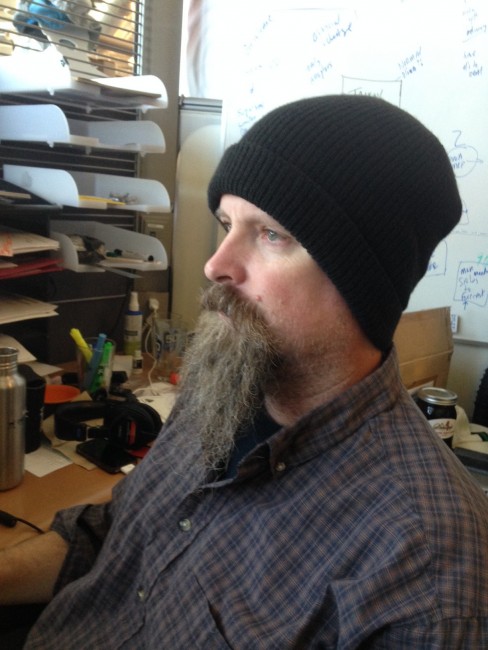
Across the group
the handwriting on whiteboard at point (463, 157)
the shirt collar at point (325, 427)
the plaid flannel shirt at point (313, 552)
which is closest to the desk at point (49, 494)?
the plaid flannel shirt at point (313, 552)

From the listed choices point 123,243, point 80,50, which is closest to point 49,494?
point 123,243

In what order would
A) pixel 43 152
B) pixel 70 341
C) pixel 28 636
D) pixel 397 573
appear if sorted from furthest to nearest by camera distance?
pixel 70 341, pixel 43 152, pixel 28 636, pixel 397 573

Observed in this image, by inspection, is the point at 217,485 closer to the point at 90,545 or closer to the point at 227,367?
the point at 227,367

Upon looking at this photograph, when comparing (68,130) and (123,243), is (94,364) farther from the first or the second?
(68,130)

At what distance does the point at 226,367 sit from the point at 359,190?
30 centimetres

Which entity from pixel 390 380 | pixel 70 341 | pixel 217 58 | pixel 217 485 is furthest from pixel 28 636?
pixel 217 58

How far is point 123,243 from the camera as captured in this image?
66.4 inches

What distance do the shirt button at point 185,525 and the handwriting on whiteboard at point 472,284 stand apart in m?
1.25

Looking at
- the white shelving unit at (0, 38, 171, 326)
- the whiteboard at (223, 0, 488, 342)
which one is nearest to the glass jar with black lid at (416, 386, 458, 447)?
the whiteboard at (223, 0, 488, 342)

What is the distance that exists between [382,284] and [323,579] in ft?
1.17

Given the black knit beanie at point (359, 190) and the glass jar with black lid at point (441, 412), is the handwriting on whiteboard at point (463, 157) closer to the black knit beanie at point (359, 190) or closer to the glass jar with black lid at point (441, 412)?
the glass jar with black lid at point (441, 412)

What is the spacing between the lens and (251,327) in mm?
757

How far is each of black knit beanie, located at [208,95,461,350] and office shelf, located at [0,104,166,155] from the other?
773 millimetres

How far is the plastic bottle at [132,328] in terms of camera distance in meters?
1.74
